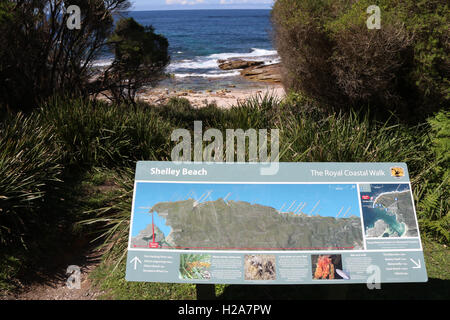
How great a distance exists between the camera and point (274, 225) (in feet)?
10.00

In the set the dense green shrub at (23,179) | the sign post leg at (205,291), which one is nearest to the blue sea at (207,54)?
the dense green shrub at (23,179)

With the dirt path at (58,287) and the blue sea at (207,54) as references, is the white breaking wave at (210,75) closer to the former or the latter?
the blue sea at (207,54)

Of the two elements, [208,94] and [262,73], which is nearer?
[208,94]

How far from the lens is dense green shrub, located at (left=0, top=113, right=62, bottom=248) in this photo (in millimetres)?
4547

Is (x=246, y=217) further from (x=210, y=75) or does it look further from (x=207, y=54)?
(x=207, y=54)

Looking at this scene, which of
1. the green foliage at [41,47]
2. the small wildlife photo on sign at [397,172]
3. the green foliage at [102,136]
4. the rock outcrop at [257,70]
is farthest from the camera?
the rock outcrop at [257,70]

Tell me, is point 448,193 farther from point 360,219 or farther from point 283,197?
point 283,197

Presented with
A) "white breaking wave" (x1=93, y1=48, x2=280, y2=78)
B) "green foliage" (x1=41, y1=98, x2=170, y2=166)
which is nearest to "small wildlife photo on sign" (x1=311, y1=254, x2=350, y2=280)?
"green foliage" (x1=41, y1=98, x2=170, y2=166)

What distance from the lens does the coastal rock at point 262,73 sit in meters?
31.0

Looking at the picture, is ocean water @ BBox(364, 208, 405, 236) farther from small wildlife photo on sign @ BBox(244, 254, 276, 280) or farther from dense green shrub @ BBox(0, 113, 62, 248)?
dense green shrub @ BBox(0, 113, 62, 248)

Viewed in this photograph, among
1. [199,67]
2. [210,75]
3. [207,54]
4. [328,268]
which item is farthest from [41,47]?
[207,54]

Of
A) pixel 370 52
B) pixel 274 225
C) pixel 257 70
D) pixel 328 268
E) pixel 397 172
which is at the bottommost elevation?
pixel 257 70

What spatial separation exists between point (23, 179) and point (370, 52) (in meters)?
5.84

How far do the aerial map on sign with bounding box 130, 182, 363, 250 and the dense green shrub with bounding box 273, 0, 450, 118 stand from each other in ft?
14.9
